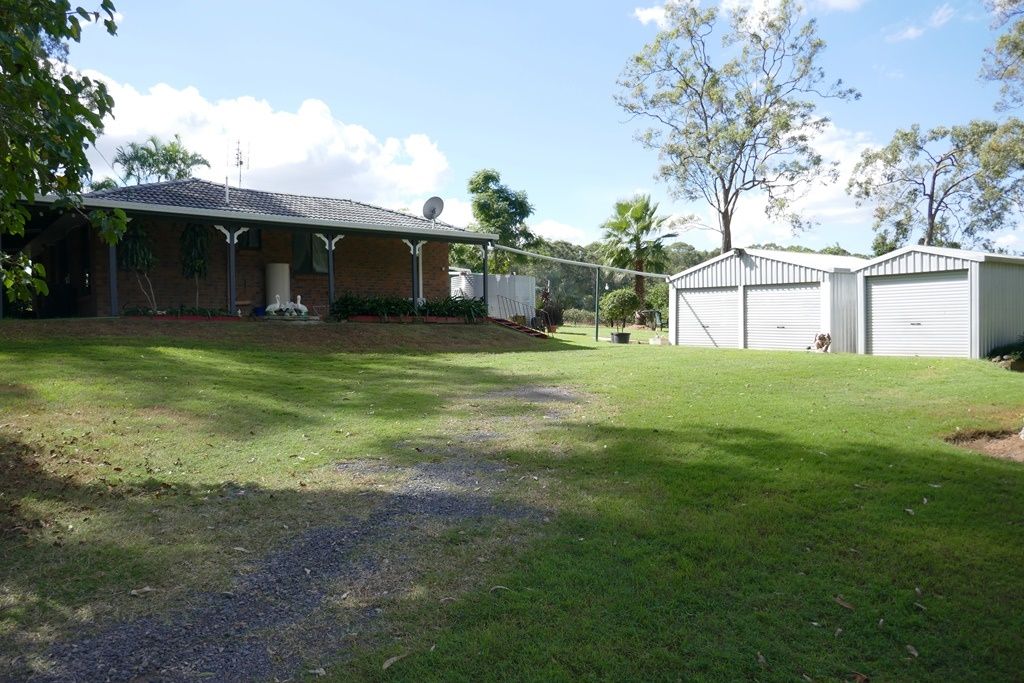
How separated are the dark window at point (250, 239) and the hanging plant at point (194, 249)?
3.82 ft

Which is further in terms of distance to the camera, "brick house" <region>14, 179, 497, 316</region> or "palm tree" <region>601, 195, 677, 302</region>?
"palm tree" <region>601, 195, 677, 302</region>

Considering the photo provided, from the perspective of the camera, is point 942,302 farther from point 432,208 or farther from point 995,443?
point 432,208

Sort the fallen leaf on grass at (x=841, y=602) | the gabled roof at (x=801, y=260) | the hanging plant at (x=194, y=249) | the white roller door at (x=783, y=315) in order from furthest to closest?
the white roller door at (x=783, y=315) → the gabled roof at (x=801, y=260) → the hanging plant at (x=194, y=249) → the fallen leaf on grass at (x=841, y=602)

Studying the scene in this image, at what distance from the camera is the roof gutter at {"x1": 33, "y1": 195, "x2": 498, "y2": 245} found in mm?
17375

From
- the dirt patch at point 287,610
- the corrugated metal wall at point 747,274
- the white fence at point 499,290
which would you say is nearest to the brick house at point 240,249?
the white fence at point 499,290

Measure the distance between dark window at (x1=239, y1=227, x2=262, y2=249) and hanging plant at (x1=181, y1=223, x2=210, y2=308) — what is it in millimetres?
1165

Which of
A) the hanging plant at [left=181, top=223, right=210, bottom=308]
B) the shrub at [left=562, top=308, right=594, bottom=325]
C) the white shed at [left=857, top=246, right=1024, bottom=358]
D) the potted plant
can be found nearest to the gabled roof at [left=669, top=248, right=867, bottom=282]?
the white shed at [left=857, top=246, right=1024, bottom=358]

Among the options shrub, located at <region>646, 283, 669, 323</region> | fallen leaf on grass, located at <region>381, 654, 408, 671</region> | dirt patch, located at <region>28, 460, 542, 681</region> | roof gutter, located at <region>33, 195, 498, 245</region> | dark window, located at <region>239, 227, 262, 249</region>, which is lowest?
fallen leaf on grass, located at <region>381, 654, 408, 671</region>

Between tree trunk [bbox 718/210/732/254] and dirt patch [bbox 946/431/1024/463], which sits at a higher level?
tree trunk [bbox 718/210/732/254]

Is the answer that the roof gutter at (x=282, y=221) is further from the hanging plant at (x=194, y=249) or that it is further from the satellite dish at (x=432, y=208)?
the satellite dish at (x=432, y=208)

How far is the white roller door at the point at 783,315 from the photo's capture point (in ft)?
74.7

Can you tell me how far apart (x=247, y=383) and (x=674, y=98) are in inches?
1182

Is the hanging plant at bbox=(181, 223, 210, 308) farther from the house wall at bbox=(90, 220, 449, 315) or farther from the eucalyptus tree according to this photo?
the eucalyptus tree

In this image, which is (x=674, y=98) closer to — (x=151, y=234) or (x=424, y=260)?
(x=424, y=260)
